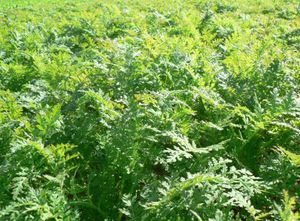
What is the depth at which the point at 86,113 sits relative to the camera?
3.91 meters

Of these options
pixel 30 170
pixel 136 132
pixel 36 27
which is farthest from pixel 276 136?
pixel 36 27

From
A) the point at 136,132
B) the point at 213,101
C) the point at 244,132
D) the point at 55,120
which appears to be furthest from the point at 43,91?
the point at 244,132

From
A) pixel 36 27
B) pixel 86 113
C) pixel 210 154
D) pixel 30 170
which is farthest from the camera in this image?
pixel 36 27

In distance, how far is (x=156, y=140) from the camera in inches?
125

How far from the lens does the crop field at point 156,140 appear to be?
109 inches

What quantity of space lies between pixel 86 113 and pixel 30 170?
3.35 ft

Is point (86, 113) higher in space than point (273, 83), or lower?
lower

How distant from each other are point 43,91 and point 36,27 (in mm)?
3904

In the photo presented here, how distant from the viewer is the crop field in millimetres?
2768

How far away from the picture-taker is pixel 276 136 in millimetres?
3439

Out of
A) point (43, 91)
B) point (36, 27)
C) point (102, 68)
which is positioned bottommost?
point (36, 27)

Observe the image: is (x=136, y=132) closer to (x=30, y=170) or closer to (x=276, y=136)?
(x=30, y=170)

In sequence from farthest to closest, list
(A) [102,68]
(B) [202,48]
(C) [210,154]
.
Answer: (B) [202,48] < (A) [102,68] < (C) [210,154]

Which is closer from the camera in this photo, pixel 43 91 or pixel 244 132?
pixel 244 132
